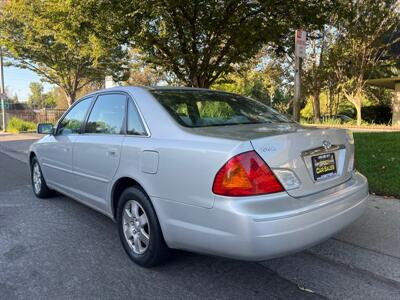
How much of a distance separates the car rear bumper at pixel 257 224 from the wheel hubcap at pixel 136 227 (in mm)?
450

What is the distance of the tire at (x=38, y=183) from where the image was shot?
617 centimetres

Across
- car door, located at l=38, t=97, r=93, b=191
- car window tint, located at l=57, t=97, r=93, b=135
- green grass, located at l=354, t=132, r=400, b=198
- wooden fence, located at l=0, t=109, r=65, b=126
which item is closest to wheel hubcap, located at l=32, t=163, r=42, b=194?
car door, located at l=38, t=97, r=93, b=191

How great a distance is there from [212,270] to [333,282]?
1.03 metres

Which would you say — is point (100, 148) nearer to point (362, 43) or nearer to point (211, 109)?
point (211, 109)

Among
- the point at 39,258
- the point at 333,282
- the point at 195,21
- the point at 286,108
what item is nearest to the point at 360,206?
the point at 333,282

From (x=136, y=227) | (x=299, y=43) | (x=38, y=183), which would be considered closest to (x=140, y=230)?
(x=136, y=227)

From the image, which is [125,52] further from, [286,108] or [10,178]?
[10,178]

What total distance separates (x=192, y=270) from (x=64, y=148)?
2435mm

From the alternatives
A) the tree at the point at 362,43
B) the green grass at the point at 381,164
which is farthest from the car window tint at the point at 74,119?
the tree at the point at 362,43

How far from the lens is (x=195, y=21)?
1028 cm

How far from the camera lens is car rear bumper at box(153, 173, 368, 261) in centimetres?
275

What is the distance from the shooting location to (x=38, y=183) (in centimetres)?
636

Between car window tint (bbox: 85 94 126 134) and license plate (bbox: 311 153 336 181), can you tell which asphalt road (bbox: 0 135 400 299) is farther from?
car window tint (bbox: 85 94 126 134)

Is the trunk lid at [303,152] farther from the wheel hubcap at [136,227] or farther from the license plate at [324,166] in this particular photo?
the wheel hubcap at [136,227]
